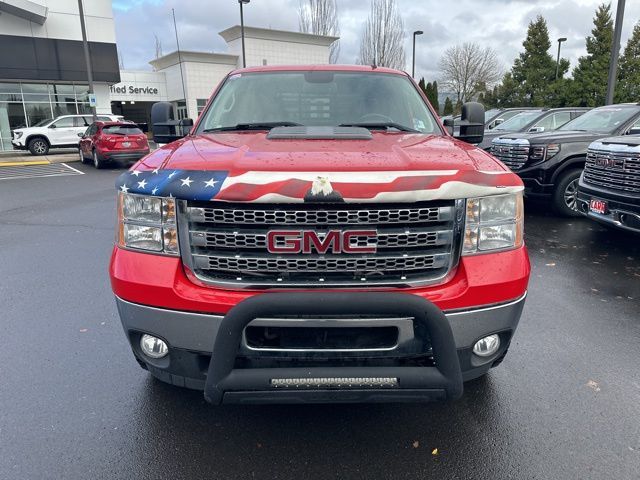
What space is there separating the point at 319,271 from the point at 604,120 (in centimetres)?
799

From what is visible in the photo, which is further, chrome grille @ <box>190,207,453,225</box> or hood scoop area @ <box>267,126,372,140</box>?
hood scoop area @ <box>267,126,372,140</box>

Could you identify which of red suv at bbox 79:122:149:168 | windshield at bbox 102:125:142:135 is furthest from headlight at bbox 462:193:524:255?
windshield at bbox 102:125:142:135

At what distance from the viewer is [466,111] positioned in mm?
4098

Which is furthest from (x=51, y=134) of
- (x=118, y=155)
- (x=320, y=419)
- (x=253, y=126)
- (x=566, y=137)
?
(x=320, y=419)

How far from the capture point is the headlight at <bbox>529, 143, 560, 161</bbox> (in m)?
7.71

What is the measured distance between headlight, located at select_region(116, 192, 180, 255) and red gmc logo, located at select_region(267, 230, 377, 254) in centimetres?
47

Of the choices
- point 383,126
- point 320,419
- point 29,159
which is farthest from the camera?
point 29,159

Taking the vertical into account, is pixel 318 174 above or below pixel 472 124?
below

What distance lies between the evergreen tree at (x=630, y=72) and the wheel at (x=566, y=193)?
93.6 feet

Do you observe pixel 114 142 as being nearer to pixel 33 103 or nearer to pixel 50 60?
pixel 50 60

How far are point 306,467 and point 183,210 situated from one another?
135 centimetres

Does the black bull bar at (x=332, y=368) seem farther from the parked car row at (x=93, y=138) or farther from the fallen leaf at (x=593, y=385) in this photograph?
the parked car row at (x=93, y=138)

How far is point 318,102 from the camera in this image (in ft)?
11.9

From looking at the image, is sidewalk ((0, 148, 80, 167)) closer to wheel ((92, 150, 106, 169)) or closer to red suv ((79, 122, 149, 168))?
red suv ((79, 122, 149, 168))
